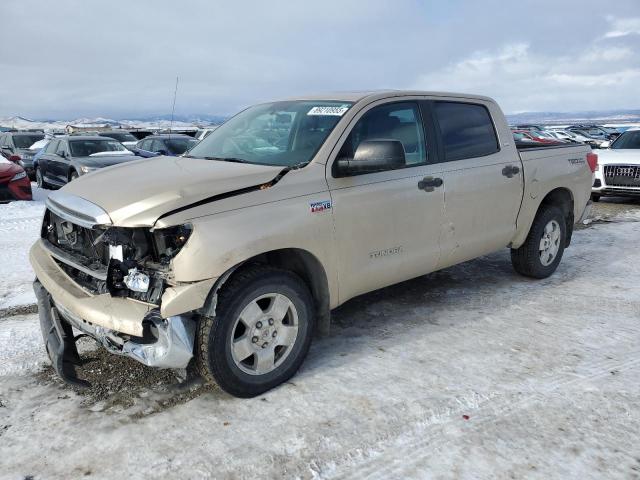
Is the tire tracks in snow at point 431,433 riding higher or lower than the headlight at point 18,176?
lower

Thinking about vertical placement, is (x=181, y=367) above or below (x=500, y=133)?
below

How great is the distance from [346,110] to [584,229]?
5942mm

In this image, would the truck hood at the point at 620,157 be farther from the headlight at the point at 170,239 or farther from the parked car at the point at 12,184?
the parked car at the point at 12,184

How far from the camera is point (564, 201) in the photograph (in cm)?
569

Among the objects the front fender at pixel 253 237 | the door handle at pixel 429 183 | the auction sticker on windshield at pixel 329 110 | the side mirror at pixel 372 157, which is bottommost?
the front fender at pixel 253 237

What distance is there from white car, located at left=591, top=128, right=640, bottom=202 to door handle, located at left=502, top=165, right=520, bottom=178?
672 cm

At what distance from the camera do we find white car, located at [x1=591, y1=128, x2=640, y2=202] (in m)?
10.2

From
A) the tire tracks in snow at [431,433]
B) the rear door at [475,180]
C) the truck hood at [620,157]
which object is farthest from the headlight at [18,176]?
the truck hood at [620,157]

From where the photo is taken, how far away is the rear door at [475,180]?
14.2 feet

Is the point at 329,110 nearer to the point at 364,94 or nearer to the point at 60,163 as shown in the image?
the point at 364,94

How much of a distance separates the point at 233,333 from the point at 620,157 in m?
A: 9.98

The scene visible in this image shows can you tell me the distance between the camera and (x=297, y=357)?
3.45 metres

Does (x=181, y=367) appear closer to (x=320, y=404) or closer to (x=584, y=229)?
(x=320, y=404)

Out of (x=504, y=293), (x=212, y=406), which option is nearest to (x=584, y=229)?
(x=504, y=293)
